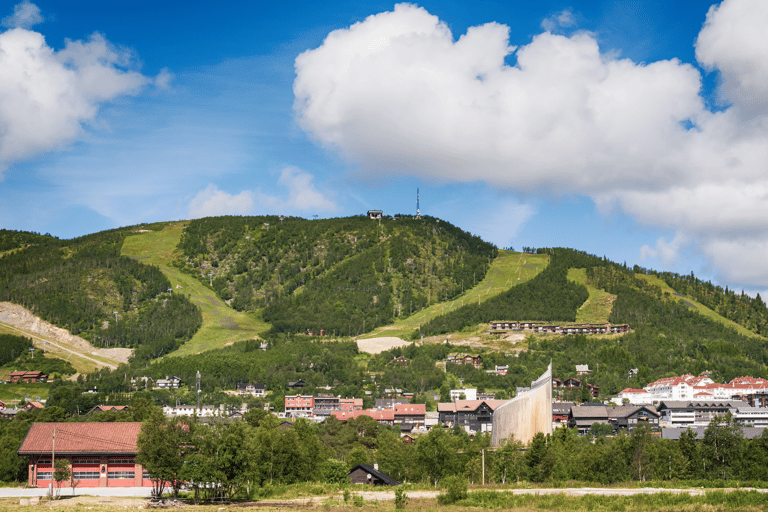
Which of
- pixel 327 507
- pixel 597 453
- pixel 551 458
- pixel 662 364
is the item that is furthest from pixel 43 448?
pixel 662 364

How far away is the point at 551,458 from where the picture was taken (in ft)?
208

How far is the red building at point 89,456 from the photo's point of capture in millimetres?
70900

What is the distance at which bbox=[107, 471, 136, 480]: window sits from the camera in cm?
7156

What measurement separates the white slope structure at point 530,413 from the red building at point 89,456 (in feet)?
120

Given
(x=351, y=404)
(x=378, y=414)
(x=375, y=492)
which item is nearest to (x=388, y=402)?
(x=351, y=404)

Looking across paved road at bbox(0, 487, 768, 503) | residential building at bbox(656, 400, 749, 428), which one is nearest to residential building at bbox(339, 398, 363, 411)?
residential building at bbox(656, 400, 749, 428)

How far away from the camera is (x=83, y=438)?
71.9 metres

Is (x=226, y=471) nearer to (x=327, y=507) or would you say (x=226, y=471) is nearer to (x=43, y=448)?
(x=327, y=507)

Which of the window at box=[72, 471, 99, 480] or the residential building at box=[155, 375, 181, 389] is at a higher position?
the residential building at box=[155, 375, 181, 389]

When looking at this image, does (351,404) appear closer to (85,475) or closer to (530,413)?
(85,475)

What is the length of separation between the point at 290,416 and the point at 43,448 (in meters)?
97.4

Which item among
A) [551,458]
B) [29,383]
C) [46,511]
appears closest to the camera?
[46,511]

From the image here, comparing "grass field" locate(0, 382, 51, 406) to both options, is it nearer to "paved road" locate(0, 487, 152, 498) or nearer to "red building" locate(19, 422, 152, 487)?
"red building" locate(19, 422, 152, 487)

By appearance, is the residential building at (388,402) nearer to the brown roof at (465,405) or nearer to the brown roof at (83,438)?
the brown roof at (465,405)
